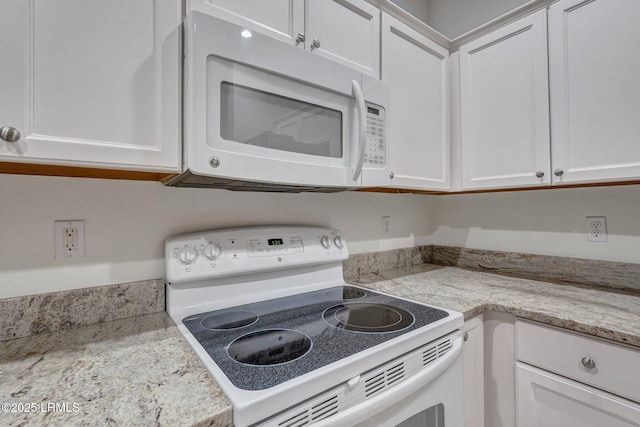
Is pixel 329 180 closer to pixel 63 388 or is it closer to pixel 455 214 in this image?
pixel 63 388

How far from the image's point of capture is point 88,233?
0.96 m

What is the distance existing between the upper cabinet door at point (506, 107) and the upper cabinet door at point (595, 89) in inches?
2.0

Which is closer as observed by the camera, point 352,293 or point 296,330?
point 296,330

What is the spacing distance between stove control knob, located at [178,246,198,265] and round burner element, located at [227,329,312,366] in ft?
1.12

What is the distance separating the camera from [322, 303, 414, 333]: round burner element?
940 mm

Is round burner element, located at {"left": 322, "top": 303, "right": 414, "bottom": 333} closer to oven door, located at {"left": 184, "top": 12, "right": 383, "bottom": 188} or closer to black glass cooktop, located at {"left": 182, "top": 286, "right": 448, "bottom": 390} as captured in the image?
black glass cooktop, located at {"left": 182, "top": 286, "right": 448, "bottom": 390}

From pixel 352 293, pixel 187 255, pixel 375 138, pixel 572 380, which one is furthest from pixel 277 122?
pixel 572 380

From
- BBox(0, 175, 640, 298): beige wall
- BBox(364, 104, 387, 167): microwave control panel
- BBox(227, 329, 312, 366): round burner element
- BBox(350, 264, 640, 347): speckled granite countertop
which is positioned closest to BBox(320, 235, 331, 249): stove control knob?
BBox(0, 175, 640, 298): beige wall

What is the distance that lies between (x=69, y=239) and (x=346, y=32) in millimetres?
1215

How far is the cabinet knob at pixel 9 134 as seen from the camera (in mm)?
616

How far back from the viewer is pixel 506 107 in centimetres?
150

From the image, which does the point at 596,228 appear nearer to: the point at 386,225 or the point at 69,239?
the point at 386,225

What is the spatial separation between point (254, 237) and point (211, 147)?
0.47 m

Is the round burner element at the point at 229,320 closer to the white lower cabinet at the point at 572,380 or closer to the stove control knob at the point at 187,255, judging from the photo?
the stove control knob at the point at 187,255
